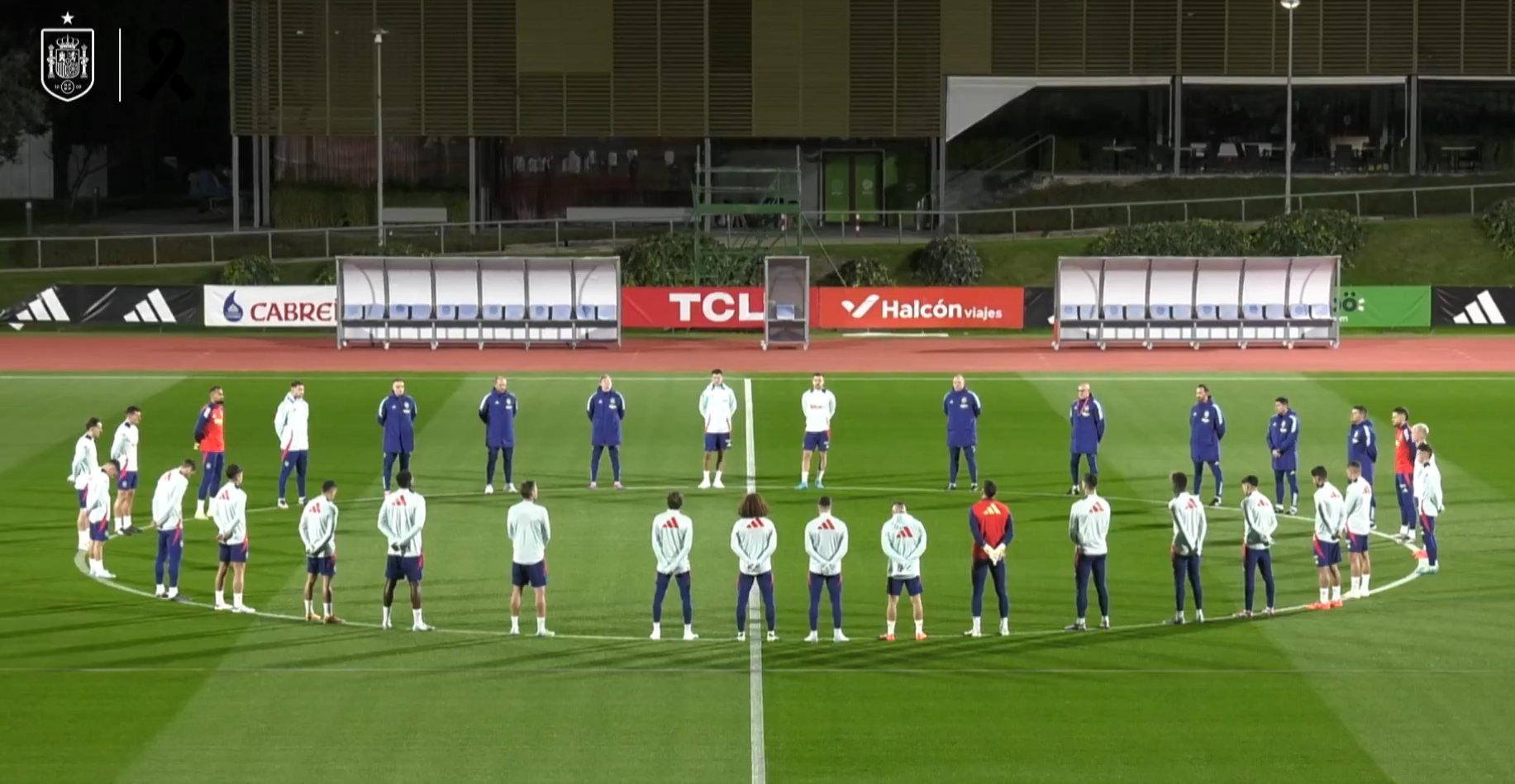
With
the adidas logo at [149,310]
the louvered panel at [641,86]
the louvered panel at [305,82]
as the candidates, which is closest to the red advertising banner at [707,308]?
the adidas logo at [149,310]

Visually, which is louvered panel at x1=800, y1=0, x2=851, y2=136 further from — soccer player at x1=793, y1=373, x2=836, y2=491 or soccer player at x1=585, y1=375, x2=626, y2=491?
soccer player at x1=585, y1=375, x2=626, y2=491

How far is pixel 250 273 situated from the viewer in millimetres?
60938

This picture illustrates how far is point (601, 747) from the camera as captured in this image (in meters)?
19.6

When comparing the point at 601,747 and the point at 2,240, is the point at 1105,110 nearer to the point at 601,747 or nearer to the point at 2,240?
the point at 2,240

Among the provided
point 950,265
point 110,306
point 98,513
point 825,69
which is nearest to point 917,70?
point 825,69

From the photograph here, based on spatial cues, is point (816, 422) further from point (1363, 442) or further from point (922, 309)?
point (922, 309)

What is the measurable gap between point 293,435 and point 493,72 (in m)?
43.3

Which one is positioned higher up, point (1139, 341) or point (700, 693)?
point (1139, 341)

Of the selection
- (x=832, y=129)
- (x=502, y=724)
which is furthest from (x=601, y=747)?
(x=832, y=129)

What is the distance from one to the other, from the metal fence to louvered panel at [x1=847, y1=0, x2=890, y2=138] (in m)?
4.27

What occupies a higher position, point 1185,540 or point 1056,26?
point 1056,26

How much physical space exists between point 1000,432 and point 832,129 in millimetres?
34890

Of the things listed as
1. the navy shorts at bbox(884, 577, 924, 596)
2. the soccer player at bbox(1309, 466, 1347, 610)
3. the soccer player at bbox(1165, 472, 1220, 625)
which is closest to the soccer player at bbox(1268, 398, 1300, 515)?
the soccer player at bbox(1309, 466, 1347, 610)

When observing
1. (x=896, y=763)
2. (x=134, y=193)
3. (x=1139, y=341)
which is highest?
(x=134, y=193)
